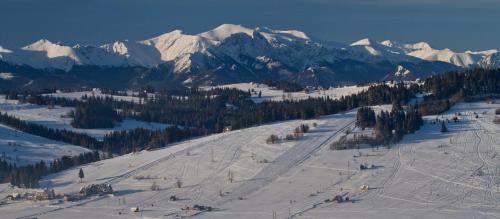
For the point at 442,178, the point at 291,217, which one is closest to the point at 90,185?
the point at 291,217

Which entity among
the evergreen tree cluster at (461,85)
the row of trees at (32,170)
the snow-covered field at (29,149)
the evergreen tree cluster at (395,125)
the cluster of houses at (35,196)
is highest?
the evergreen tree cluster at (461,85)

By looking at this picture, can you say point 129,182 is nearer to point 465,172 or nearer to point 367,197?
point 367,197

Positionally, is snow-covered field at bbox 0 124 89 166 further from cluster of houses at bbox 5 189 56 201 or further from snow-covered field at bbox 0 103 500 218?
cluster of houses at bbox 5 189 56 201

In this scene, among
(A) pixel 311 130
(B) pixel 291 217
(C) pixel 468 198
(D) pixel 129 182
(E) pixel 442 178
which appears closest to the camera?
(B) pixel 291 217

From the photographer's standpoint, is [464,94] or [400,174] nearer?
[400,174]

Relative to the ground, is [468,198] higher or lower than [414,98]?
lower

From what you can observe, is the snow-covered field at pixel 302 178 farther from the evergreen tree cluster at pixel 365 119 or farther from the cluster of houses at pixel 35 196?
the cluster of houses at pixel 35 196

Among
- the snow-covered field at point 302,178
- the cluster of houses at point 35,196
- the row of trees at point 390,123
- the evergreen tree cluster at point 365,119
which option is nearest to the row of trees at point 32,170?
the snow-covered field at point 302,178

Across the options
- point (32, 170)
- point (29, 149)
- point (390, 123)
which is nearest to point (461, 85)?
point (390, 123)
